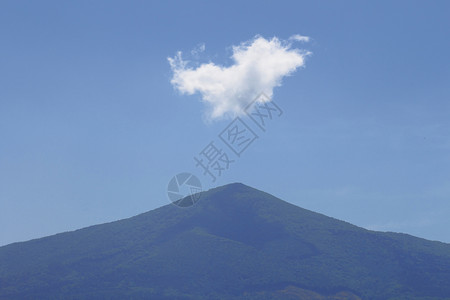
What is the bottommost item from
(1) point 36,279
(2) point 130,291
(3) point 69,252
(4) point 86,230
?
(2) point 130,291

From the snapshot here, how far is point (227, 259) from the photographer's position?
98438mm

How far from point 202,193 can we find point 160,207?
463 inches

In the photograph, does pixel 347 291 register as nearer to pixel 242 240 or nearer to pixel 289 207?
pixel 242 240

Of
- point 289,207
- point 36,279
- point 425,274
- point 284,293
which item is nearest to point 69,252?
point 36,279

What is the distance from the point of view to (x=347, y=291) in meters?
88.3

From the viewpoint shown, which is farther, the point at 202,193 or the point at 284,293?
the point at 202,193

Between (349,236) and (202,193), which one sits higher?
(202,193)

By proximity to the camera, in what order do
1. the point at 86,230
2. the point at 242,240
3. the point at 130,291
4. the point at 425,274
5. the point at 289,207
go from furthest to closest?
the point at 289,207 < the point at 86,230 < the point at 242,240 < the point at 425,274 < the point at 130,291

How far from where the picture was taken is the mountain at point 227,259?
8756cm

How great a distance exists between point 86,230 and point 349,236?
60.9 meters

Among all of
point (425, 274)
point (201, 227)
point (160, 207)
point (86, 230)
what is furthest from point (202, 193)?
point (425, 274)

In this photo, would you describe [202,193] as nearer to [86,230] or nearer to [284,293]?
[86,230]

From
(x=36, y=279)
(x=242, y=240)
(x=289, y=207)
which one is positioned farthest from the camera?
(x=289, y=207)

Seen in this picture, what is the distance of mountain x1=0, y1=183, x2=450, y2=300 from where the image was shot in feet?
287
